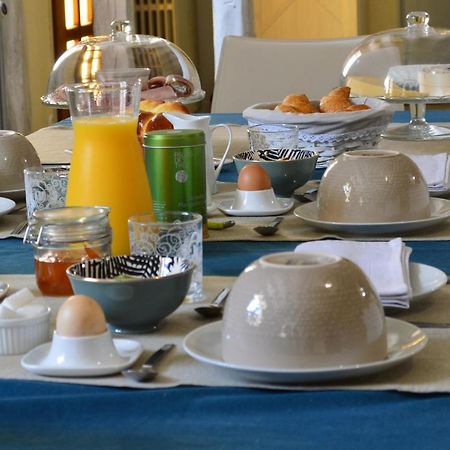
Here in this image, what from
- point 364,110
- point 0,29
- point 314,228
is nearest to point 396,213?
point 314,228

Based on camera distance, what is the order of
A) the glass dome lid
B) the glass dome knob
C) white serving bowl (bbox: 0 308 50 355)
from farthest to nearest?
the glass dome knob → the glass dome lid → white serving bowl (bbox: 0 308 50 355)

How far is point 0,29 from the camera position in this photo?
395cm

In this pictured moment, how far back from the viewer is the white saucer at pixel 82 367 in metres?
0.78

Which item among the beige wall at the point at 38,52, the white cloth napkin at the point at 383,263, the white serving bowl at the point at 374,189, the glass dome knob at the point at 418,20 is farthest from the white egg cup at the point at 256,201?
the beige wall at the point at 38,52

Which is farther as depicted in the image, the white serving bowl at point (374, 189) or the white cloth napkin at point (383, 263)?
the white serving bowl at point (374, 189)

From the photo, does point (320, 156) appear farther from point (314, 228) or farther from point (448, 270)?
point (448, 270)

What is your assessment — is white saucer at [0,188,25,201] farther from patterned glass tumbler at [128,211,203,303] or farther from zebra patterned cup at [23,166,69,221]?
patterned glass tumbler at [128,211,203,303]

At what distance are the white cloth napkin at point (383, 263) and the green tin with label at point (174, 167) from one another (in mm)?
219

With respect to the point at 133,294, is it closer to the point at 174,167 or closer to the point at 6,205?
the point at 174,167

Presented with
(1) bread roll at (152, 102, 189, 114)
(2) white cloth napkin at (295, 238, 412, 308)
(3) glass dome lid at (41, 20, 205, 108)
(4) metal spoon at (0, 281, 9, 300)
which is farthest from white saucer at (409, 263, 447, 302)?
(3) glass dome lid at (41, 20, 205, 108)

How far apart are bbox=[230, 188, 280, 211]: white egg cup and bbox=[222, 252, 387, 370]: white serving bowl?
25.8 inches

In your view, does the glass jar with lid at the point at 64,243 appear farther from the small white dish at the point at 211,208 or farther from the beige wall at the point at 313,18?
the beige wall at the point at 313,18

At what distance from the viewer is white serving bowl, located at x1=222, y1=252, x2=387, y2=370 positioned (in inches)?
28.9

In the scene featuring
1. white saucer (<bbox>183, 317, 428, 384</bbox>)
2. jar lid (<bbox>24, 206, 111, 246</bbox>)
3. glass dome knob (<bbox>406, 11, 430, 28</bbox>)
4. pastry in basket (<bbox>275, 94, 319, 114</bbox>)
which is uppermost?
glass dome knob (<bbox>406, 11, 430, 28</bbox>)
